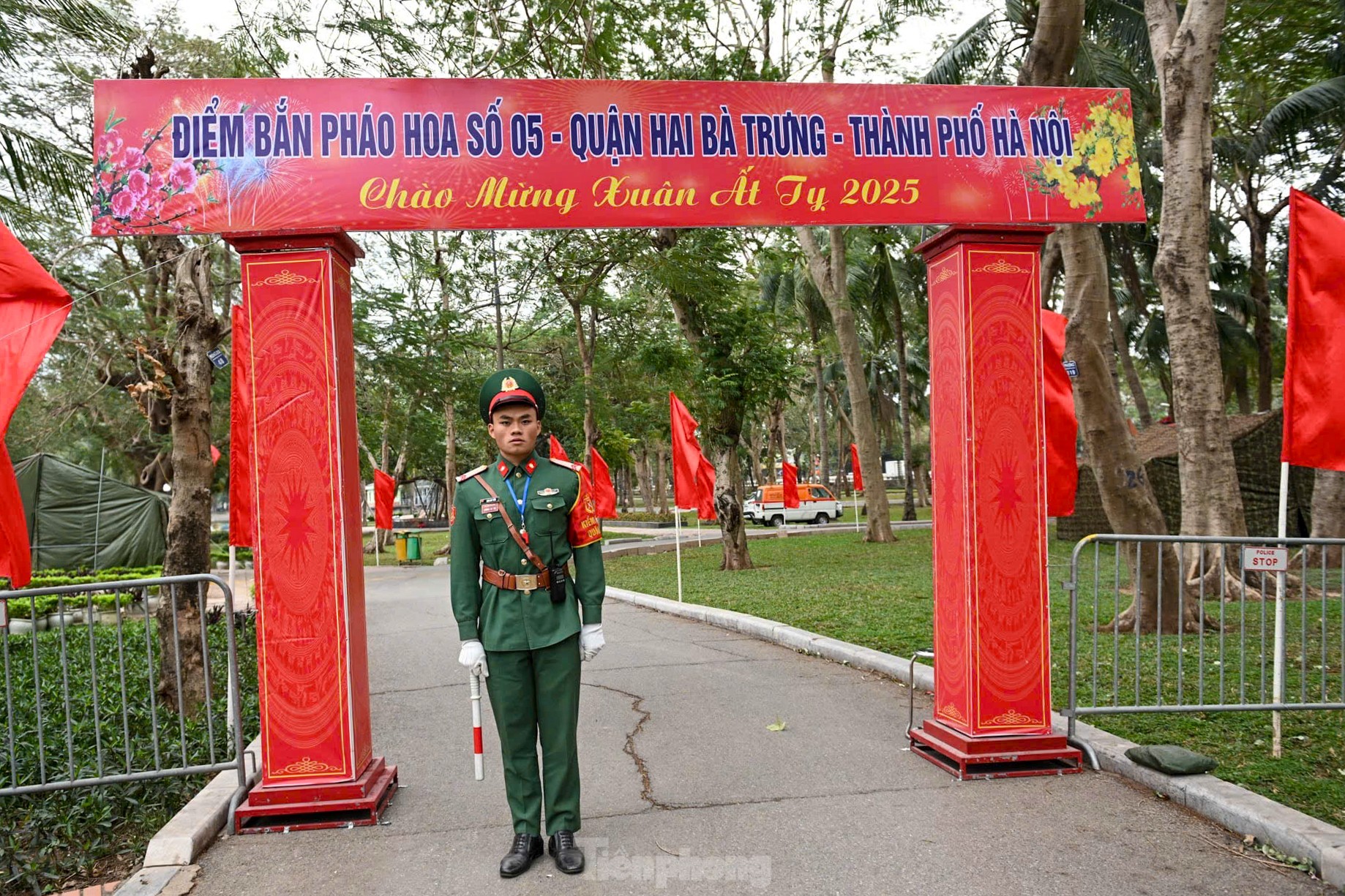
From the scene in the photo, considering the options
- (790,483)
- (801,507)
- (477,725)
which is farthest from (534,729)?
(801,507)

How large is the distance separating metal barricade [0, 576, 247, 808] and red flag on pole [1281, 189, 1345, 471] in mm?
A: 5736

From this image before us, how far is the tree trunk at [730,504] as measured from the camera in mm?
17547

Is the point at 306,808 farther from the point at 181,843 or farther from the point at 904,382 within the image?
the point at 904,382

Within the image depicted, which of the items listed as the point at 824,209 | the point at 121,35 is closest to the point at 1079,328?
the point at 824,209

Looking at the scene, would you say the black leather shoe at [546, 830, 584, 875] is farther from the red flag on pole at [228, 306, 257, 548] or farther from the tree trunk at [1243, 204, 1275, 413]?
the tree trunk at [1243, 204, 1275, 413]

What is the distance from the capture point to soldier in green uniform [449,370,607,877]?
4141 millimetres

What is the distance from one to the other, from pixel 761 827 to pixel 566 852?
943 mm

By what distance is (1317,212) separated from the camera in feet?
17.0

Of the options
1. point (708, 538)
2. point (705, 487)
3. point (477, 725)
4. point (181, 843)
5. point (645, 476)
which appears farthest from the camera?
point (645, 476)

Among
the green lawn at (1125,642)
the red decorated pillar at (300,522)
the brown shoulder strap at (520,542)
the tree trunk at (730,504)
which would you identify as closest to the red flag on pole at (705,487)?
the tree trunk at (730,504)

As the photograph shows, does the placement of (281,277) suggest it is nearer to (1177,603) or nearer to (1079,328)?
(1079,328)

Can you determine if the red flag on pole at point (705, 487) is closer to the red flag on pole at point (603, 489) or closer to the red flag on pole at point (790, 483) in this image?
the red flag on pole at point (603, 489)

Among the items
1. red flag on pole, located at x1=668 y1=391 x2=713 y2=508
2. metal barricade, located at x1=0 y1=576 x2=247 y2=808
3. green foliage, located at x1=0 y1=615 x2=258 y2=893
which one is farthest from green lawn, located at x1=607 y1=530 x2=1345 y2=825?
green foliage, located at x1=0 y1=615 x2=258 y2=893

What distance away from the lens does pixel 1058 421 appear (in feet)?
26.9
